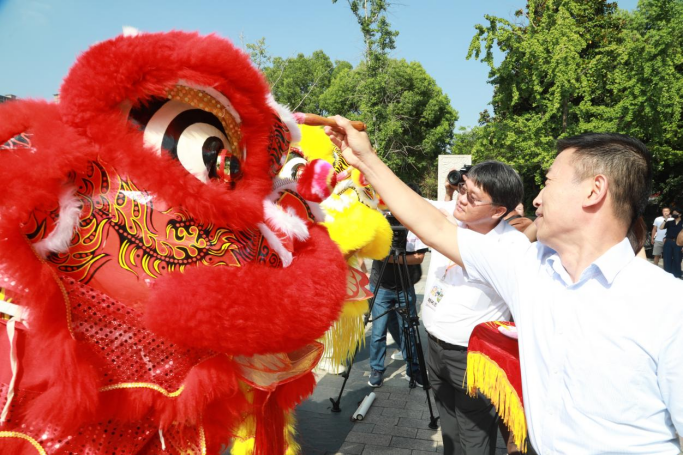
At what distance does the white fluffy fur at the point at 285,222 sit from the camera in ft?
5.23

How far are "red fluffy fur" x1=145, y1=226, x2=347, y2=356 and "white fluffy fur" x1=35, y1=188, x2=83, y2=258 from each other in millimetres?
272

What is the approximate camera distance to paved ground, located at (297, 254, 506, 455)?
308cm

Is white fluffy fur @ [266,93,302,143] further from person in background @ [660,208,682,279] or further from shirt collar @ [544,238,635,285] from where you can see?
person in background @ [660,208,682,279]

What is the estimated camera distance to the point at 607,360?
3.66ft

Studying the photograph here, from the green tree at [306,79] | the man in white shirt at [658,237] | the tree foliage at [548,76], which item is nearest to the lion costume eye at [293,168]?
the tree foliage at [548,76]

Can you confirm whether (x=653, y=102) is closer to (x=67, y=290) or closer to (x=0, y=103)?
(x=67, y=290)

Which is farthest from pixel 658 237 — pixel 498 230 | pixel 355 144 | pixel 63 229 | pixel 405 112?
pixel 405 112

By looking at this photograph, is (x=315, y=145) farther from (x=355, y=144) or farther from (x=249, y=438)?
(x=249, y=438)

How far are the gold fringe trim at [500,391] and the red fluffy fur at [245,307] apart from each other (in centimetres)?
63

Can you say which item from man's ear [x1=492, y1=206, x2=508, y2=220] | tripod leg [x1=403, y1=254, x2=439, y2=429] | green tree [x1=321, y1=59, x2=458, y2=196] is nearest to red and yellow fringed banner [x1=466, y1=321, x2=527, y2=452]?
man's ear [x1=492, y1=206, x2=508, y2=220]

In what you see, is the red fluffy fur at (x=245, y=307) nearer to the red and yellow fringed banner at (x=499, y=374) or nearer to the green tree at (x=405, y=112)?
the red and yellow fringed banner at (x=499, y=374)

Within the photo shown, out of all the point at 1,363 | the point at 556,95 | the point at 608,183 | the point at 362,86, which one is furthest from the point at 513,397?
the point at 362,86

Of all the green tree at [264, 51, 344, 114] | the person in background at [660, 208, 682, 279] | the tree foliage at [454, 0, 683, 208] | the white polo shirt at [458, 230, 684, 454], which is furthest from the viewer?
the green tree at [264, 51, 344, 114]

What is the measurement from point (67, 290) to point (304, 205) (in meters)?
0.98
